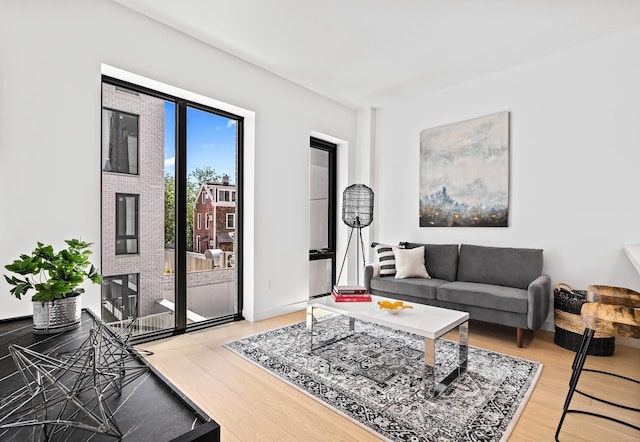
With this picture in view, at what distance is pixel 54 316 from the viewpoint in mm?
1558

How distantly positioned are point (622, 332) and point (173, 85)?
364cm

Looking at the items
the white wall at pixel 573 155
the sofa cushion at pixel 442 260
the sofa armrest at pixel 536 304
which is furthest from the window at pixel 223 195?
the sofa armrest at pixel 536 304

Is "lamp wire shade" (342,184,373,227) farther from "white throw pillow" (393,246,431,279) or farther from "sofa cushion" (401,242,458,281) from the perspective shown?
"sofa cushion" (401,242,458,281)

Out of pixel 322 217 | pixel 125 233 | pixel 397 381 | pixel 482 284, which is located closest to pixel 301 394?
pixel 397 381

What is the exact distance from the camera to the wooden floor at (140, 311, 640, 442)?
1.81 metres

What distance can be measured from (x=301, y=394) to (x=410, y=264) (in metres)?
2.21

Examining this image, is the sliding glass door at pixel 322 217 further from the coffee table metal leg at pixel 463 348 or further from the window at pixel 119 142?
the coffee table metal leg at pixel 463 348

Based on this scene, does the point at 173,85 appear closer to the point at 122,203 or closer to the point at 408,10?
the point at 122,203

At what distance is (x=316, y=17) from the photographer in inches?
113

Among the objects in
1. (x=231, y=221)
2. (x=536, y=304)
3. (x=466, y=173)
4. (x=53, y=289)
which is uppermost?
(x=466, y=173)

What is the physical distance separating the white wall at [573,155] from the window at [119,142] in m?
3.66

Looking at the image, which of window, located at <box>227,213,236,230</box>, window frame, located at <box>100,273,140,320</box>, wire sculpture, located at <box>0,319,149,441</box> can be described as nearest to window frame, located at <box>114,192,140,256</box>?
window frame, located at <box>100,273,140,320</box>

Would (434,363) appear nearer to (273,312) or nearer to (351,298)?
(351,298)

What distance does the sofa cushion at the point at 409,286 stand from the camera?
3551 mm
